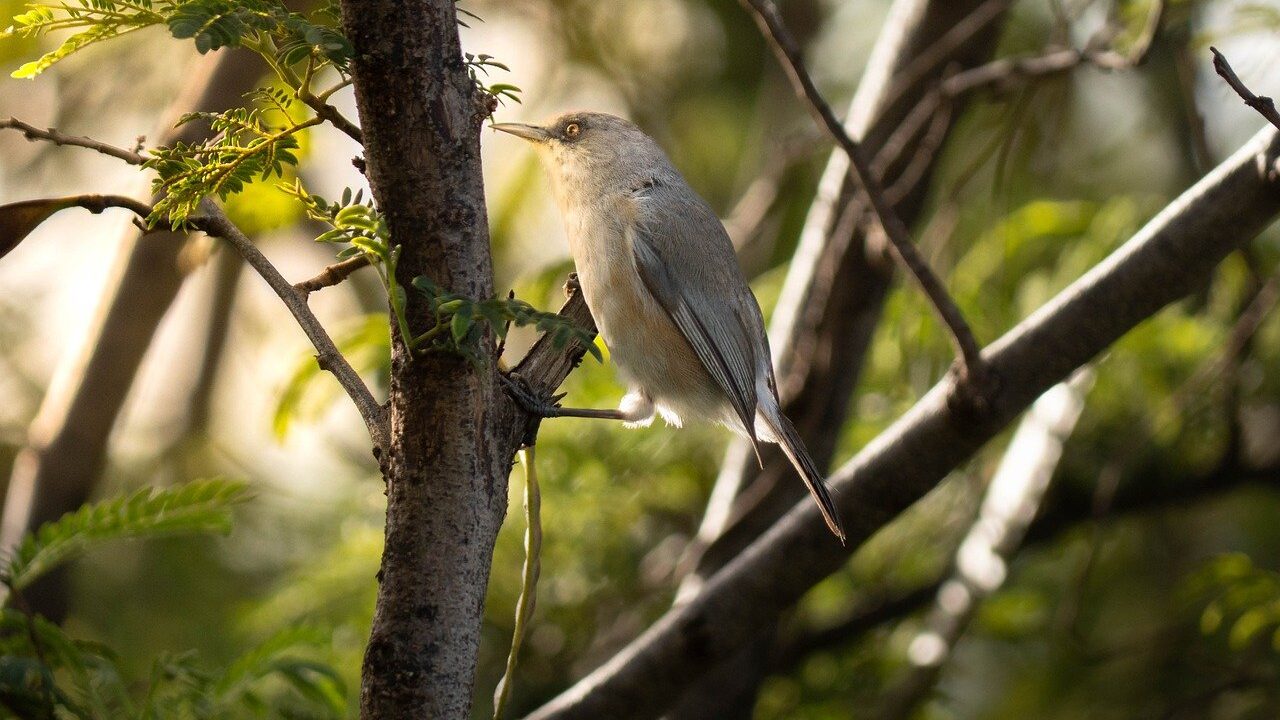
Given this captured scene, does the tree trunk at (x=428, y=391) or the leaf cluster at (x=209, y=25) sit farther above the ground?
the leaf cluster at (x=209, y=25)

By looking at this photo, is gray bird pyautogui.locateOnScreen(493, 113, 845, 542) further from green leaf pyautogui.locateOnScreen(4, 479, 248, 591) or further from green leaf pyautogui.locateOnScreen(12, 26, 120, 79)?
green leaf pyautogui.locateOnScreen(12, 26, 120, 79)

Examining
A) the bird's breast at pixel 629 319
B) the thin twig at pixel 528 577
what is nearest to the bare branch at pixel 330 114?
the thin twig at pixel 528 577

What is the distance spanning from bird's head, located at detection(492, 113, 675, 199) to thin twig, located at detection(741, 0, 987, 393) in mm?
1247

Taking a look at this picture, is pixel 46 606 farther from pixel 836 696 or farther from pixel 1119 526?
pixel 1119 526

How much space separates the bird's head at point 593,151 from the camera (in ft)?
11.4

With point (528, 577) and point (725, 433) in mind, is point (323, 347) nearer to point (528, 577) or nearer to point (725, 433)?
point (528, 577)

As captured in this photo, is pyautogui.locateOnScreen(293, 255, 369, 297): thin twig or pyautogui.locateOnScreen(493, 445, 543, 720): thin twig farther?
pyautogui.locateOnScreen(493, 445, 543, 720): thin twig

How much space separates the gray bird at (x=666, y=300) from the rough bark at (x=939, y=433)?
384mm

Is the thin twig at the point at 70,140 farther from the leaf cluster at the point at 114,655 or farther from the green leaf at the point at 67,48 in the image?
the leaf cluster at the point at 114,655

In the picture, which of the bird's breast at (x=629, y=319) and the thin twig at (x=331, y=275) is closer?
the thin twig at (x=331, y=275)

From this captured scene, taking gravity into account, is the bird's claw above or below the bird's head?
below

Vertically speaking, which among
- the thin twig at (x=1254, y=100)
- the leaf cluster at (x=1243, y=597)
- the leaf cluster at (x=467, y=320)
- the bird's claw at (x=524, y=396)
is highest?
the thin twig at (x=1254, y=100)

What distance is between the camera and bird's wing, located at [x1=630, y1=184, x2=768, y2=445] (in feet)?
10.3

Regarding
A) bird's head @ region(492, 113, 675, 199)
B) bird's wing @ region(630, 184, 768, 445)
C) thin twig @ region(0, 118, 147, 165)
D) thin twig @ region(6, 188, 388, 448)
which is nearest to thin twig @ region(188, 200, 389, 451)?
thin twig @ region(6, 188, 388, 448)
